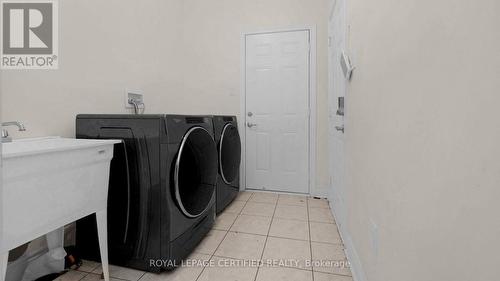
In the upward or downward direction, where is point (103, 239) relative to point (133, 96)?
downward

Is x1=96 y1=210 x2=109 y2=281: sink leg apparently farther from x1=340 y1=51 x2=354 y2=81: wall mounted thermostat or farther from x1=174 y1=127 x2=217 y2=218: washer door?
x1=340 y1=51 x2=354 y2=81: wall mounted thermostat

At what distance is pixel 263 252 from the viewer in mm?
1545

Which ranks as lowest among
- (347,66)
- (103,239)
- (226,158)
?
(103,239)

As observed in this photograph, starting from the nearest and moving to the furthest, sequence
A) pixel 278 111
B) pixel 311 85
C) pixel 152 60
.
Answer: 1. pixel 152 60
2. pixel 311 85
3. pixel 278 111

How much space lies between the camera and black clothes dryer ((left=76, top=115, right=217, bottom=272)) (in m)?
1.25

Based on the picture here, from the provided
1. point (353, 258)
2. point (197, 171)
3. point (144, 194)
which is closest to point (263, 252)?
point (353, 258)

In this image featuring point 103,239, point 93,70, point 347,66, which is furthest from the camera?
point 93,70

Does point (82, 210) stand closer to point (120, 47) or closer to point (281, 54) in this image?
point (120, 47)

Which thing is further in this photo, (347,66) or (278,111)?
(278,111)

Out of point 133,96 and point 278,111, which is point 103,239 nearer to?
point 133,96

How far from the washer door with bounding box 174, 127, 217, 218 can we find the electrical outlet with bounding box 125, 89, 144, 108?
92 cm

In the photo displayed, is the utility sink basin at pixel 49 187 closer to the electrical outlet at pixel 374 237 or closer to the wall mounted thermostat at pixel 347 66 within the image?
the electrical outlet at pixel 374 237

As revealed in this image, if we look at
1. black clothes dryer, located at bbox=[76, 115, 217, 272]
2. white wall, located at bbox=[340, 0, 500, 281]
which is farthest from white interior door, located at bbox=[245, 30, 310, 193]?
white wall, located at bbox=[340, 0, 500, 281]

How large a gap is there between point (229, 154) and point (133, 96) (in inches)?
40.3
